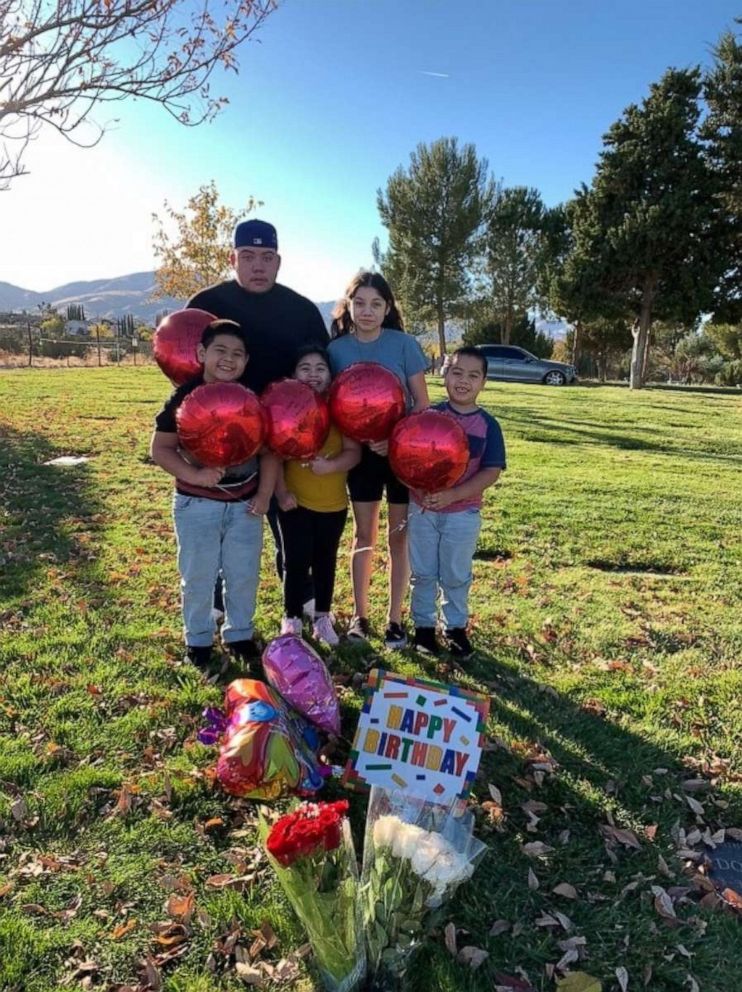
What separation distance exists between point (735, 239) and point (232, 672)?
2782cm

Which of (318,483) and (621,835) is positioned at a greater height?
(318,483)

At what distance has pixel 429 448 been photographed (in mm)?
3285

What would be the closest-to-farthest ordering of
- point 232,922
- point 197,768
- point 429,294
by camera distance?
point 232,922 < point 197,768 < point 429,294

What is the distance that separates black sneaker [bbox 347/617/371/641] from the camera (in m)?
4.17

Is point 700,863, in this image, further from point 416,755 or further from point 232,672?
point 232,672

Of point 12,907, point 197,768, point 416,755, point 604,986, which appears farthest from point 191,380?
point 604,986

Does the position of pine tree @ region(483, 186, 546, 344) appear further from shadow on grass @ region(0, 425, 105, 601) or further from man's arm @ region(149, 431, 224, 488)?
man's arm @ region(149, 431, 224, 488)

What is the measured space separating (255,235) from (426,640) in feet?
8.18

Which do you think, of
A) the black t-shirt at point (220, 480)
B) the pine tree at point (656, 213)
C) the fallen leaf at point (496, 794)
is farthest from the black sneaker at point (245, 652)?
the pine tree at point (656, 213)

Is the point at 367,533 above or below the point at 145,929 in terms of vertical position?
above

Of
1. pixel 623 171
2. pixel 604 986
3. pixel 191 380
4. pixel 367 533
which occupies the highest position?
pixel 623 171

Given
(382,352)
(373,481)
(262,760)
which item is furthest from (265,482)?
(262,760)

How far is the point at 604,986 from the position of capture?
7.02 feet

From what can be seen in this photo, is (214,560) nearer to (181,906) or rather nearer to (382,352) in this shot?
(382,352)
